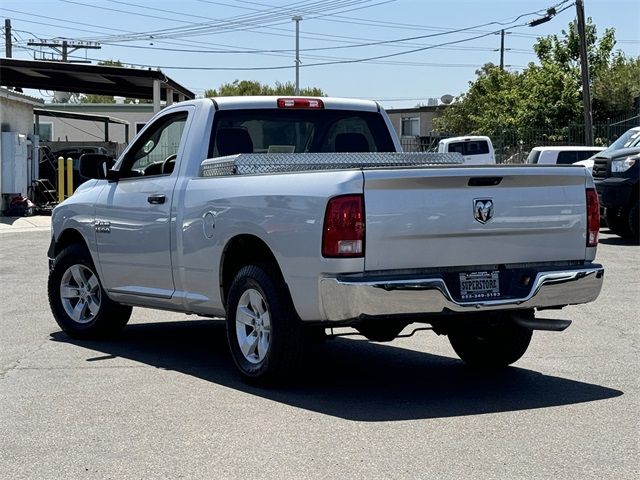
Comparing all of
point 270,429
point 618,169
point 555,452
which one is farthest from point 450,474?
point 618,169

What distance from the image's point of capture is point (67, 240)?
A: 10.6 metres

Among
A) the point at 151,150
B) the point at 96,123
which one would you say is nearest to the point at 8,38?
the point at 96,123

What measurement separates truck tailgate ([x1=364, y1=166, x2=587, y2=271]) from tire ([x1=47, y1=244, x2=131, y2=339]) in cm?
371

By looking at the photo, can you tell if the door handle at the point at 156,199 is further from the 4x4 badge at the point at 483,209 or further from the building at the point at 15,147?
the building at the point at 15,147

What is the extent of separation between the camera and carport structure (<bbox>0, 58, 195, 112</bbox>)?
34.2m

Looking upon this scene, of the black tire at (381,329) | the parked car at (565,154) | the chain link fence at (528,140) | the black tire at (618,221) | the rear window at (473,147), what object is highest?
the chain link fence at (528,140)

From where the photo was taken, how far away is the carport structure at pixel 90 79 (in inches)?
1347

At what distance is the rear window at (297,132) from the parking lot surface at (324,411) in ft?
5.61

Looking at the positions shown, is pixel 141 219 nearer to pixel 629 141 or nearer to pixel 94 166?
pixel 94 166

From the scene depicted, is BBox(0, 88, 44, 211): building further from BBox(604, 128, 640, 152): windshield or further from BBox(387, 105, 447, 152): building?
BBox(387, 105, 447, 152): building

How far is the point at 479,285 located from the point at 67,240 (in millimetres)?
4667

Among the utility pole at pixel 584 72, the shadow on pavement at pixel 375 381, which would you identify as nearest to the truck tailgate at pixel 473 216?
the shadow on pavement at pixel 375 381

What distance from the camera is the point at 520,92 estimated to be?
187ft

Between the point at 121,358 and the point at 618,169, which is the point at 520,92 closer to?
the point at 618,169
